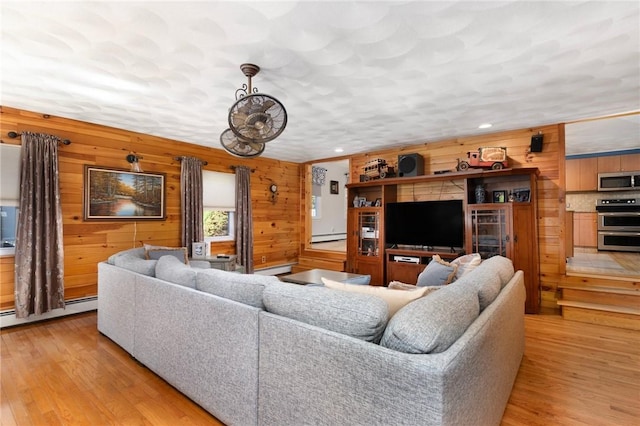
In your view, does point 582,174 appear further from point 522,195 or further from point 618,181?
point 522,195

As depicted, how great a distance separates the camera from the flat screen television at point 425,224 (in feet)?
15.1

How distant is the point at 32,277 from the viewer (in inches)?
138

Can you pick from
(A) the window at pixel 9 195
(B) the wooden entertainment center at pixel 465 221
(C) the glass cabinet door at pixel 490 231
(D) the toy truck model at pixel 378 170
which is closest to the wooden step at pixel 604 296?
(B) the wooden entertainment center at pixel 465 221

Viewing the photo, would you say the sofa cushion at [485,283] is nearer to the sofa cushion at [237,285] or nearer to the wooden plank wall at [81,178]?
the sofa cushion at [237,285]

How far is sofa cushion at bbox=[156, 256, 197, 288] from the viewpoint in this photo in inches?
86.2

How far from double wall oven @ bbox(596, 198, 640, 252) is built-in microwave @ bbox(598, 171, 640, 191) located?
0.94 ft

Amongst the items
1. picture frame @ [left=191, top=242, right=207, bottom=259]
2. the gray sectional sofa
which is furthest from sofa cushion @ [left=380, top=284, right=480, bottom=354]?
picture frame @ [left=191, top=242, right=207, bottom=259]

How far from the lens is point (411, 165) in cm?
500

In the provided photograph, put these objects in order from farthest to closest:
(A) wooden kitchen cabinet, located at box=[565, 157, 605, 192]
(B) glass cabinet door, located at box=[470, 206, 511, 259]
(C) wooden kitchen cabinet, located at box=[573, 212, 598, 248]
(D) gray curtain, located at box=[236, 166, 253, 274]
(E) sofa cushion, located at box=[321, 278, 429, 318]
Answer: (C) wooden kitchen cabinet, located at box=[573, 212, 598, 248]
(A) wooden kitchen cabinet, located at box=[565, 157, 605, 192]
(D) gray curtain, located at box=[236, 166, 253, 274]
(B) glass cabinet door, located at box=[470, 206, 511, 259]
(E) sofa cushion, located at box=[321, 278, 429, 318]

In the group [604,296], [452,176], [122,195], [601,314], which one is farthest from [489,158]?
[122,195]

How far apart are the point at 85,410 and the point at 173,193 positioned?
3342 millimetres

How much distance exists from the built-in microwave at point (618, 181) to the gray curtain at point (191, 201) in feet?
26.2

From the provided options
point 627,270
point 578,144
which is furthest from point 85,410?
point 578,144

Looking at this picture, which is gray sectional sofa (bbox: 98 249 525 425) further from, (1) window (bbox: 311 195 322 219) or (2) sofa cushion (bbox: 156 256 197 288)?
(1) window (bbox: 311 195 322 219)
